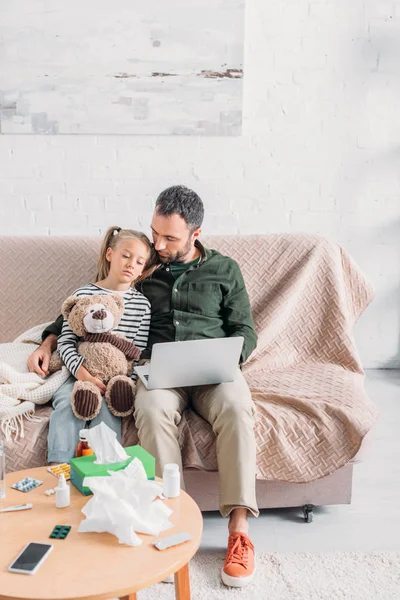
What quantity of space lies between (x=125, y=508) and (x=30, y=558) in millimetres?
187

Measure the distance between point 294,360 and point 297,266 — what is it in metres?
0.33

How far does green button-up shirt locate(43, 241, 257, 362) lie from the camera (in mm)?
2107

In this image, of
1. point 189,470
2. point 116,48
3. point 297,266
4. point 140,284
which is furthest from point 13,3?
point 189,470

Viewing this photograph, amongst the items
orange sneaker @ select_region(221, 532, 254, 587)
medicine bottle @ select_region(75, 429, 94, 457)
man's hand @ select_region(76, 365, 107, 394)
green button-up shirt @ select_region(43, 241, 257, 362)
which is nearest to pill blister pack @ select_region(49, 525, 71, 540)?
medicine bottle @ select_region(75, 429, 94, 457)

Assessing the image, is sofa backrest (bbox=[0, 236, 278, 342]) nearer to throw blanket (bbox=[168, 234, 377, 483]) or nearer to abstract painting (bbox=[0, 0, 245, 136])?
throw blanket (bbox=[168, 234, 377, 483])

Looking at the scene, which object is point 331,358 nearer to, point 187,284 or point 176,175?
point 187,284

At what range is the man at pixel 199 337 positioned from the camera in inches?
68.2

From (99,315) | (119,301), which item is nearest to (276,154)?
(119,301)

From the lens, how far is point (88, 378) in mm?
1934

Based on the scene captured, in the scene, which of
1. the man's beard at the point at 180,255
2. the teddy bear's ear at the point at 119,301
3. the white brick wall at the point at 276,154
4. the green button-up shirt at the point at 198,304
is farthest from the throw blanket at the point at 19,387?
the white brick wall at the point at 276,154

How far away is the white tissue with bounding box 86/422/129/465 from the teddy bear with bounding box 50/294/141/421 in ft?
1.28

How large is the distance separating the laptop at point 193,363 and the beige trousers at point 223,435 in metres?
0.05

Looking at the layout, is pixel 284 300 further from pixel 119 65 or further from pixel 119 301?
pixel 119 65

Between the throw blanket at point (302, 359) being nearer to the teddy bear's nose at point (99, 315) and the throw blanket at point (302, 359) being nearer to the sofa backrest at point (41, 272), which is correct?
the sofa backrest at point (41, 272)
